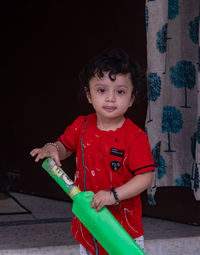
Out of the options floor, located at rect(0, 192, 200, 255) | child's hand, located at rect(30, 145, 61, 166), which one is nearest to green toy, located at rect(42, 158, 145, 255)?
child's hand, located at rect(30, 145, 61, 166)

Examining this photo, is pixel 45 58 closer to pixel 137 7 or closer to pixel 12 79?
pixel 12 79

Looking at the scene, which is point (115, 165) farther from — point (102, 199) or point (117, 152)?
point (102, 199)

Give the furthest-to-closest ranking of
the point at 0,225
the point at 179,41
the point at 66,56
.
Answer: the point at 66,56 → the point at 0,225 → the point at 179,41

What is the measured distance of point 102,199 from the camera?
4.08 feet

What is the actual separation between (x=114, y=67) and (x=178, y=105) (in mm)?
728

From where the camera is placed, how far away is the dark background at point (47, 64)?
250 centimetres

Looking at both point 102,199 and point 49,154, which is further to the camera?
point 49,154

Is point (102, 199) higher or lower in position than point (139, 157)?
lower

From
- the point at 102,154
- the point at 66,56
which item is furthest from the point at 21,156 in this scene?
the point at 102,154

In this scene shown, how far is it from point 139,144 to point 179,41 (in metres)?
0.82

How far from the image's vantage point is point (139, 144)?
139 centimetres

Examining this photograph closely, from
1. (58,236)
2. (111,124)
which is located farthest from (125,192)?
(58,236)

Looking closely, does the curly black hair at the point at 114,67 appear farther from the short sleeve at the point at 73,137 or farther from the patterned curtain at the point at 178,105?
the patterned curtain at the point at 178,105

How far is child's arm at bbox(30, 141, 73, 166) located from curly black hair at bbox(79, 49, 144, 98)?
0.26m
